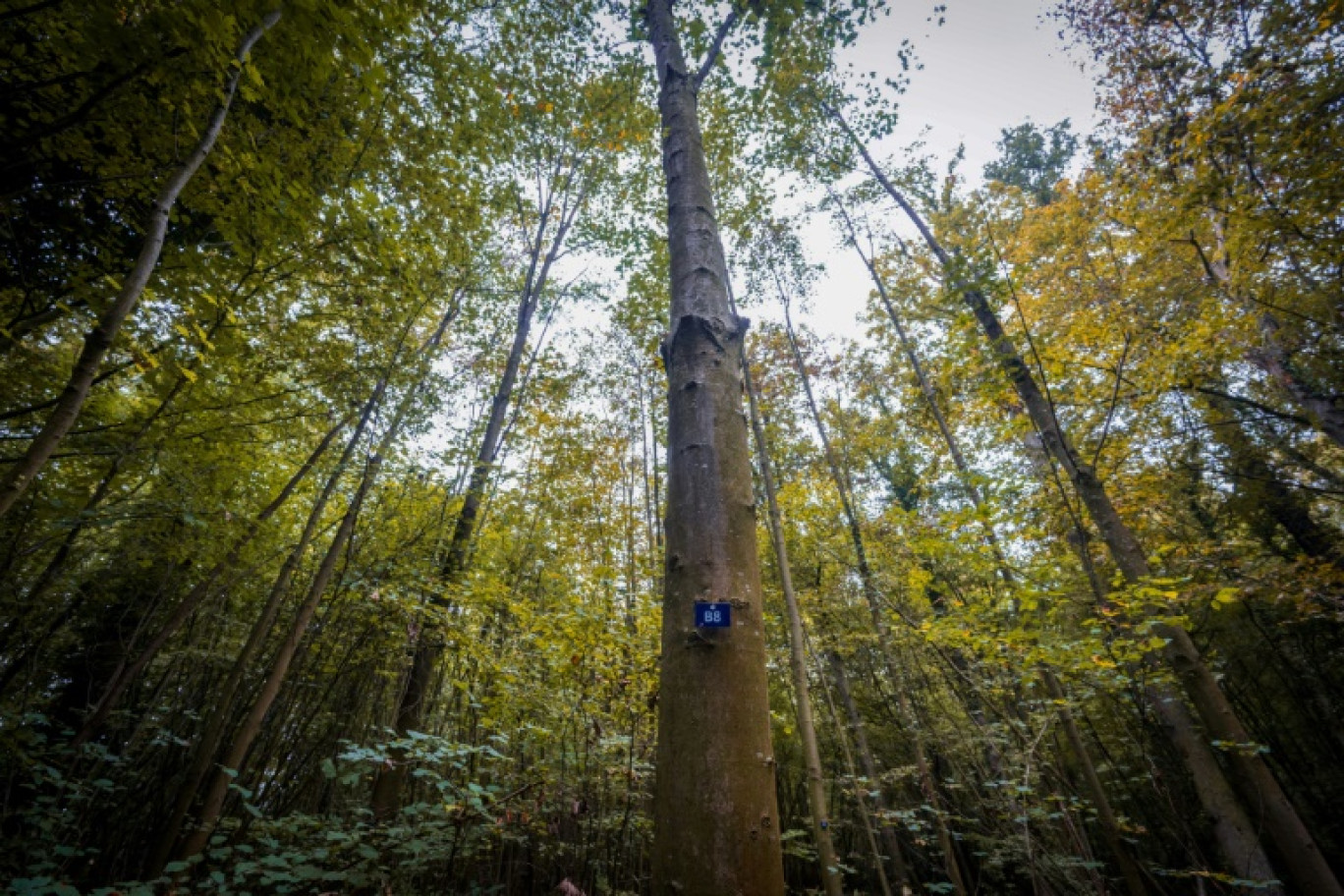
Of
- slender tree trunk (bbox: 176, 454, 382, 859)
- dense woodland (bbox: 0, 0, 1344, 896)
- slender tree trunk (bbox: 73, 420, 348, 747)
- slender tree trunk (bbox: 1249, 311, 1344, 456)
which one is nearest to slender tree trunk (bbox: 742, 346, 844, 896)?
dense woodland (bbox: 0, 0, 1344, 896)

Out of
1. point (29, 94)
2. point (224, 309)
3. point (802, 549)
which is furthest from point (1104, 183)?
point (29, 94)

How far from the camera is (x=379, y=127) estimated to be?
164 inches

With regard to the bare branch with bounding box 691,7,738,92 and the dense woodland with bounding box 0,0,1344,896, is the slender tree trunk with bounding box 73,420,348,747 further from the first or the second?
the bare branch with bounding box 691,7,738,92

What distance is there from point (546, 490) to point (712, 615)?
7986 millimetres

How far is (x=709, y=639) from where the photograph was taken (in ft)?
4.29

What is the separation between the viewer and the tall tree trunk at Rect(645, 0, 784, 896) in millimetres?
1065

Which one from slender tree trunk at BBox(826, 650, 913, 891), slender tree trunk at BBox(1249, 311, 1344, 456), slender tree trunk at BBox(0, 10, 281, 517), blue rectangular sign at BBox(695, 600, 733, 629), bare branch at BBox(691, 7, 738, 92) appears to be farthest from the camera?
slender tree trunk at BBox(826, 650, 913, 891)

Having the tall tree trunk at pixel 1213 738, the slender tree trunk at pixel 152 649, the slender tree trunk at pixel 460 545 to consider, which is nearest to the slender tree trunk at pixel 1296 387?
the tall tree trunk at pixel 1213 738

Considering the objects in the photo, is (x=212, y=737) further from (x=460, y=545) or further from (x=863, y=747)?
(x=863, y=747)

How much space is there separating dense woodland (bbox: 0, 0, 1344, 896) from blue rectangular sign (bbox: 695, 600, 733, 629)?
0.11 feet

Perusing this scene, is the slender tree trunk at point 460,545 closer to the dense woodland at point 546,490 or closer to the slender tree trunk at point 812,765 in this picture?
the dense woodland at point 546,490

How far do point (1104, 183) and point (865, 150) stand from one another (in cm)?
421

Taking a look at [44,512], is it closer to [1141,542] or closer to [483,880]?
[483,880]

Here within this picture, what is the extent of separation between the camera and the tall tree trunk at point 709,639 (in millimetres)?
1065
